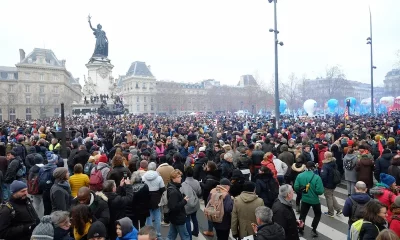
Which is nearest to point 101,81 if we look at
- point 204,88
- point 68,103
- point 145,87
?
point 68,103

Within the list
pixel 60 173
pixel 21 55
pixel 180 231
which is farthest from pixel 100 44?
pixel 21 55

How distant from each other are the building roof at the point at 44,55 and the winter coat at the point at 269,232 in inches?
3311

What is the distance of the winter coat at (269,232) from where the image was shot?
3.77m

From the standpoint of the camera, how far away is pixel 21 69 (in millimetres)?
74688

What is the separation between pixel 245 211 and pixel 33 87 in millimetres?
83543

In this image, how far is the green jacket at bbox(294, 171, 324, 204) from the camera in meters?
6.45

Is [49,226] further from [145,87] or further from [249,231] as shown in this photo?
[145,87]

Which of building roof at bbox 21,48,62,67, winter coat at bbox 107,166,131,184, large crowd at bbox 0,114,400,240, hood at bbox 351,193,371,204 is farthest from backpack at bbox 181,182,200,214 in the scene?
building roof at bbox 21,48,62,67

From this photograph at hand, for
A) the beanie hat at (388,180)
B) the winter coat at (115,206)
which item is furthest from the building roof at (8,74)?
the beanie hat at (388,180)

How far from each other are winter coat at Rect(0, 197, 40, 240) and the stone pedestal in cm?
4080

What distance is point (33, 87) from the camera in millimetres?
77062

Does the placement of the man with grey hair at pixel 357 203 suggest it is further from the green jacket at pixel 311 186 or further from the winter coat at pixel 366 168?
the winter coat at pixel 366 168

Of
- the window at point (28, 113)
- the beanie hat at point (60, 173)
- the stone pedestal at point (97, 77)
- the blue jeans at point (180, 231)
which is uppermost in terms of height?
the stone pedestal at point (97, 77)

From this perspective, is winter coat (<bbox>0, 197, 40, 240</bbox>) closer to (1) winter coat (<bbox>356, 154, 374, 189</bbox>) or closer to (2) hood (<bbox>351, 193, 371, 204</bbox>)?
(2) hood (<bbox>351, 193, 371, 204</bbox>)
